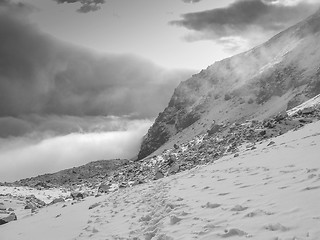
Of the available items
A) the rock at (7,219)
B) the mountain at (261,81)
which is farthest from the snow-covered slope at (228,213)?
the mountain at (261,81)

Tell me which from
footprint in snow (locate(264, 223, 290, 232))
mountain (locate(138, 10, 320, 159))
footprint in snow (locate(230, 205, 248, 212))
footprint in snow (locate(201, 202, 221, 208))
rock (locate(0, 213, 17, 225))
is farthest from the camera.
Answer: mountain (locate(138, 10, 320, 159))

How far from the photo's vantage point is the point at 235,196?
10867 mm

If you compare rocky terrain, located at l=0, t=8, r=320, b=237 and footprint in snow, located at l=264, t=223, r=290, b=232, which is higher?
rocky terrain, located at l=0, t=8, r=320, b=237

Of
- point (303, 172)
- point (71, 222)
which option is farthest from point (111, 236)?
Answer: point (303, 172)

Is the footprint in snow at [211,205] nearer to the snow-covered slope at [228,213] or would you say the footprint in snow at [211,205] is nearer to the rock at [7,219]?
the snow-covered slope at [228,213]

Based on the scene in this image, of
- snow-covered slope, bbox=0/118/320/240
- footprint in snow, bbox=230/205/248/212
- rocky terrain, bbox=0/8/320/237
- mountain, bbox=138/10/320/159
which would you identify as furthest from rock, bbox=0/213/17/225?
mountain, bbox=138/10/320/159

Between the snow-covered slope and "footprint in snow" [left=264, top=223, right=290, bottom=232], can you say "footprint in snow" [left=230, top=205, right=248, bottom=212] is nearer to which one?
the snow-covered slope

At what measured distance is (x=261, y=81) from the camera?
10988 centimetres

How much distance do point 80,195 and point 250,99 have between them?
282 feet

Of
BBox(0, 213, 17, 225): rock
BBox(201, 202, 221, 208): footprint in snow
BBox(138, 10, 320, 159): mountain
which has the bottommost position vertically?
BBox(201, 202, 221, 208): footprint in snow

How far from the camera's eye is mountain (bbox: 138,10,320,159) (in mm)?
92875

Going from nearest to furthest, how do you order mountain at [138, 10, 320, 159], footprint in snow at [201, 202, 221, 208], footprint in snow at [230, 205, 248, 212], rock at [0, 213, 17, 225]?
footprint in snow at [230, 205, 248, 212]
footprint in snow at [201, 202, 221, 208]
rock at [0, 213, 17, 225]
mountain at [138, 10, 320, 159]

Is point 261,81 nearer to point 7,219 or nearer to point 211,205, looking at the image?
point 7,219

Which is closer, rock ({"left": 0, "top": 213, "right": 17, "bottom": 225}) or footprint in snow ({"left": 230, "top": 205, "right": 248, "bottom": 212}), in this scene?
footprint in snow ({"left": 230, "top": 205, "right": 248, "bottom": 212})
